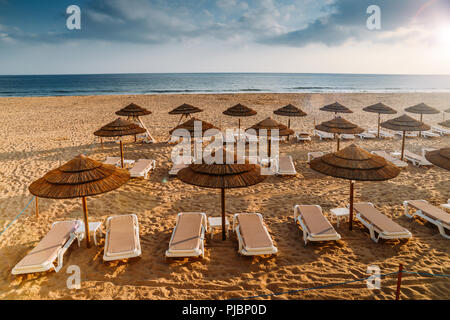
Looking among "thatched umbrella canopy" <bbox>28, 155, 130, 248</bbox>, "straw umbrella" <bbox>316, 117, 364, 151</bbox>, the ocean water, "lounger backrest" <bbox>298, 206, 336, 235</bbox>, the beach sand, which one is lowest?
the beach sand

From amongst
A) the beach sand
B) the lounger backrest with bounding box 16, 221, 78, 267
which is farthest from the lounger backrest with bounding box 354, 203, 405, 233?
the lounger backrest with bounding box 16, 221, 78, 267

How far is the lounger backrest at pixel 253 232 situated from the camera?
4.86m

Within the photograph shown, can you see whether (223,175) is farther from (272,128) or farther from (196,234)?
(272,128)

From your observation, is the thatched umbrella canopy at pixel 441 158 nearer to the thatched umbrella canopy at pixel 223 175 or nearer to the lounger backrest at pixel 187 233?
the thatched umbrella canopy at pixel 223 175

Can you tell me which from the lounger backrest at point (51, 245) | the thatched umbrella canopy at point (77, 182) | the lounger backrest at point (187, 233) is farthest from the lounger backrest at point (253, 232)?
the lounger backrest at point (51, 245)

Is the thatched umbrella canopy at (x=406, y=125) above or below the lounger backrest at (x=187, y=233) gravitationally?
above

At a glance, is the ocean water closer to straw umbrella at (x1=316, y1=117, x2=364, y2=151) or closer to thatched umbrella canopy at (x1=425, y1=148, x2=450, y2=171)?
straw umbrella at (x1=316, y1=117, x2=364, y2=151)

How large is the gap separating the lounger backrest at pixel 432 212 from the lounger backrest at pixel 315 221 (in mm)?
2306

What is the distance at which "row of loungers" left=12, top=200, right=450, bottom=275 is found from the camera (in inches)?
185

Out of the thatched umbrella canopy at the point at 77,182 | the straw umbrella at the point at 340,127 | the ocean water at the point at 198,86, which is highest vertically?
the ocean water at the point at 198,86

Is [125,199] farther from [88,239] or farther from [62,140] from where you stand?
[62,140]

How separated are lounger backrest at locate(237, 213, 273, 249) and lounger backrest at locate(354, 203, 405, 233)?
91.6 inches

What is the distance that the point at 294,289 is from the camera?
423 cm
